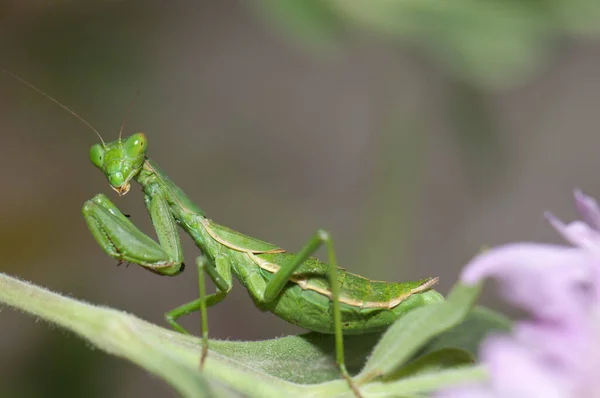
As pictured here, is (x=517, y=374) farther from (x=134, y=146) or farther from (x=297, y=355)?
(x=134, y=146)

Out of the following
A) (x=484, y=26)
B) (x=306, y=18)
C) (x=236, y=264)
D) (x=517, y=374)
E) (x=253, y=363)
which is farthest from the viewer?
(x=306, y=18)

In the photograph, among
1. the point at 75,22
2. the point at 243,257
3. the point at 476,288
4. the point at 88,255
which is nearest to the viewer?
the point at 476,288

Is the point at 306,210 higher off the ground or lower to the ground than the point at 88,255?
higher

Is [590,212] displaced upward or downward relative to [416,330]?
upward

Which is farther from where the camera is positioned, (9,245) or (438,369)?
(9,245)

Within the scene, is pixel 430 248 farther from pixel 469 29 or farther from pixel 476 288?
pixel 476 288

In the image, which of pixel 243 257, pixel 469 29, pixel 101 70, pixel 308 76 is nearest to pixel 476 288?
pixel 243 257

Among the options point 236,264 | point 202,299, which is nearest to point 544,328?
point 202,299
